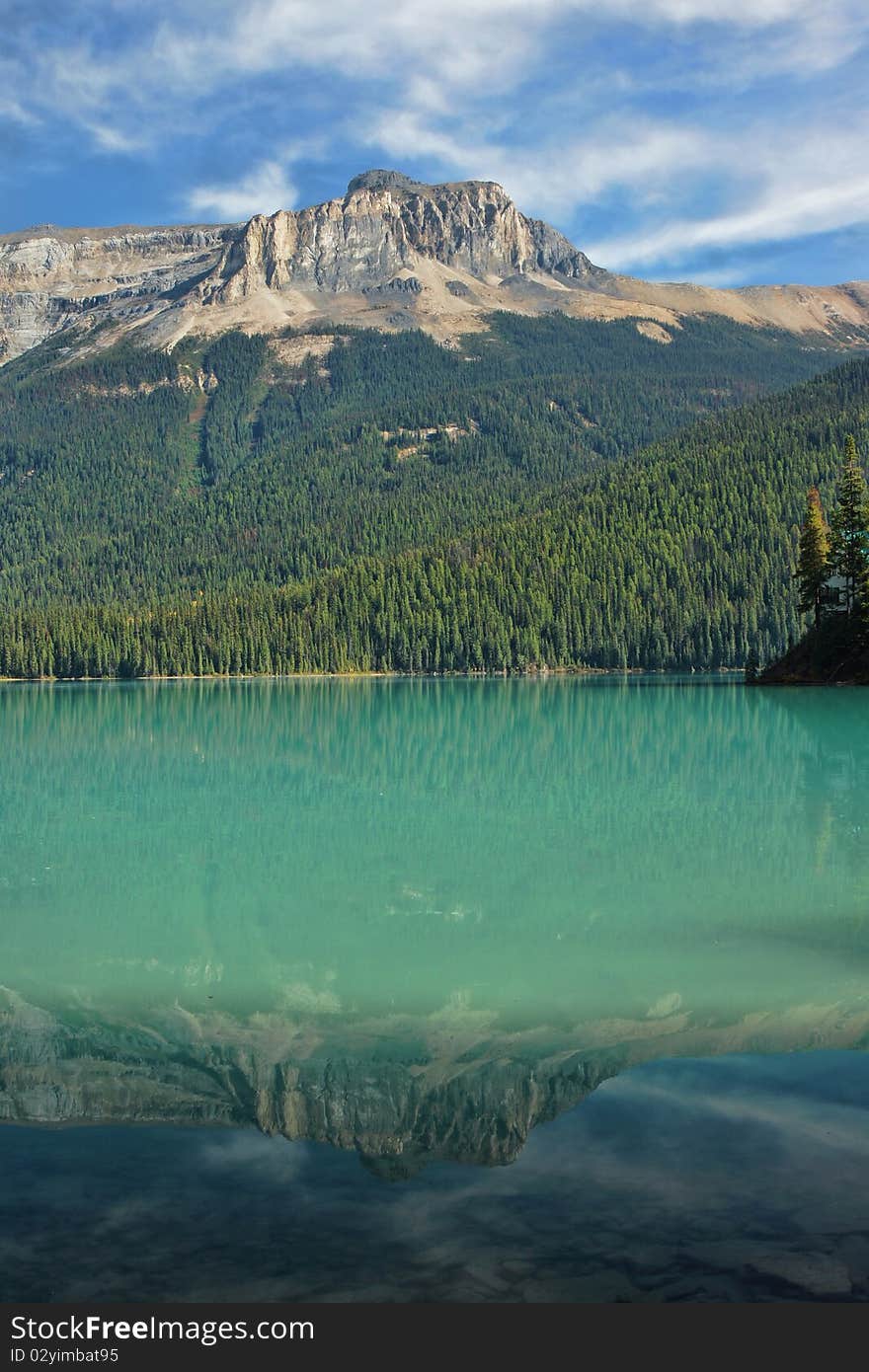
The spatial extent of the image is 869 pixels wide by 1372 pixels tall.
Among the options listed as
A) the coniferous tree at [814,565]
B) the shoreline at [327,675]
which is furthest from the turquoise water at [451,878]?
the shoreline at [327,675]

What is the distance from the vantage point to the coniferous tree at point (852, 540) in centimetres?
8088

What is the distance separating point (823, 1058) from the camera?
39.5 feet

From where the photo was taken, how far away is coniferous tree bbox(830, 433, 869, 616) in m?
80.9

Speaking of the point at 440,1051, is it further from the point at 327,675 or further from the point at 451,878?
the point at 327,675

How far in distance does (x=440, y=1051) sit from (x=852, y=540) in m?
77.6

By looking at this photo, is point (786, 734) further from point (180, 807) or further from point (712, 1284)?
point (712, 1284)

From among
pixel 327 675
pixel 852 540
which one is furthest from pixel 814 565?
pixel 327 675

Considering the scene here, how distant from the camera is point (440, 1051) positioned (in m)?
12.6

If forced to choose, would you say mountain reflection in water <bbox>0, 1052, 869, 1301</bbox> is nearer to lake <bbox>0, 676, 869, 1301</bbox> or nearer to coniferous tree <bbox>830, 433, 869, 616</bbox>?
lake <bbox>0, 676, 869, 1301</bbox>

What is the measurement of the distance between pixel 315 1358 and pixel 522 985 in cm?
818

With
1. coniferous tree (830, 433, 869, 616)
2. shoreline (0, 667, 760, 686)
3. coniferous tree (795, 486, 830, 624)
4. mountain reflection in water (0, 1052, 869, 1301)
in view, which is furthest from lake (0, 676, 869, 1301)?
shoreline (0, 667, 760, 686)

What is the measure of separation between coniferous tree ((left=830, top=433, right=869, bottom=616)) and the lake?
2173 inches

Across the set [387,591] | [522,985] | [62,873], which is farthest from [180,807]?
[387,591]

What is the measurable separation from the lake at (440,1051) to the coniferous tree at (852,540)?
55.2 metres
